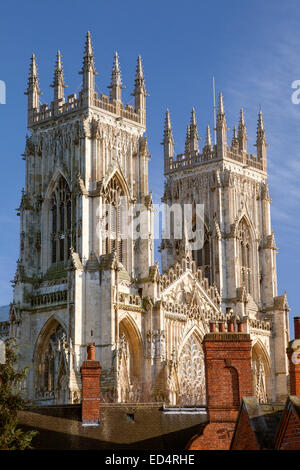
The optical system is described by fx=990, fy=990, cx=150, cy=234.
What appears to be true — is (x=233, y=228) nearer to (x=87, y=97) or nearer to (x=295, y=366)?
(x=87, y=97)

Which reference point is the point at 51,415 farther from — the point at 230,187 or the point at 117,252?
the point at 230,187

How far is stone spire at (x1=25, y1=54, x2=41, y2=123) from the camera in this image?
6366cm

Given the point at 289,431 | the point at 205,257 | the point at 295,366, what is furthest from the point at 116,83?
the point at 289,431

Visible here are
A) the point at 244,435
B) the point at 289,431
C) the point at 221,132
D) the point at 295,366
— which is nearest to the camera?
the point at 289,431

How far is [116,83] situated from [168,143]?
14491mm

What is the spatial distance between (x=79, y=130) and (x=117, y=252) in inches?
304

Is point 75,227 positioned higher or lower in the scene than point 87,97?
lower

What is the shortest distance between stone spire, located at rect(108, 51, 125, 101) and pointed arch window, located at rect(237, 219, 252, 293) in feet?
50.7

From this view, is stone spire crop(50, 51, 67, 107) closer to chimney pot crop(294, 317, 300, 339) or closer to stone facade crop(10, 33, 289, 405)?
stone facade crop(10, 33, 289, 405)

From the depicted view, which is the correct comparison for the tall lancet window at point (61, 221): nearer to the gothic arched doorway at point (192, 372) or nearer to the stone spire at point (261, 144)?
the gothic arched doorway at point (192, 372)

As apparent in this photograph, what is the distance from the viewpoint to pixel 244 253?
7306 centimetres

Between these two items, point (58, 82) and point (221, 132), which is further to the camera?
point (221, 132)

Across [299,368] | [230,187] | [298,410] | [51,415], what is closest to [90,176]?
[230,187]

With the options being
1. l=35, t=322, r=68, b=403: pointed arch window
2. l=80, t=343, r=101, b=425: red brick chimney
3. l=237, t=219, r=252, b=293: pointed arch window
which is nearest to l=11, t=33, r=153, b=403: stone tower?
l=35, t=322, r=68, b=403: pointed arch window
